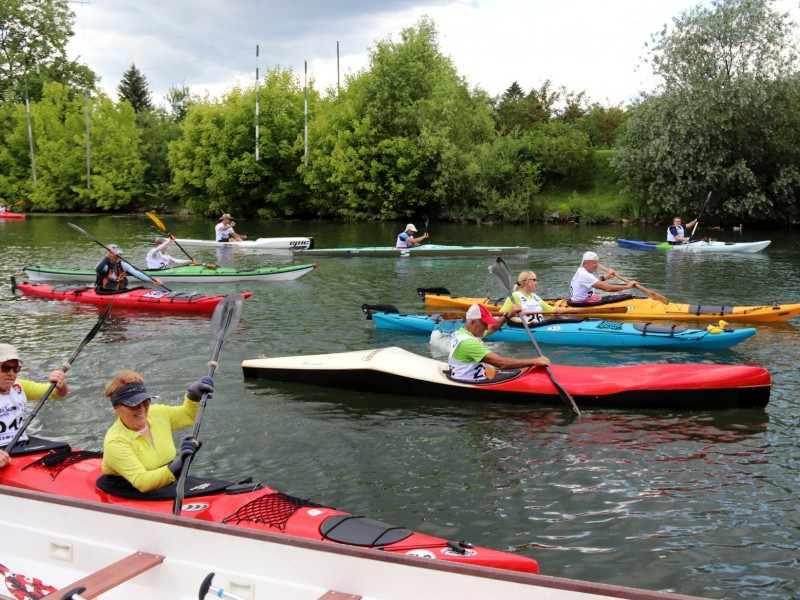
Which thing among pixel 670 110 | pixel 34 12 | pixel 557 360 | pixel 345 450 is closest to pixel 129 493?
pixel 345 450

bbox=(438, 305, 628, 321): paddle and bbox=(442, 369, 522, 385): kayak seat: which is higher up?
bbox=(438, 305, 628, 321): paddle

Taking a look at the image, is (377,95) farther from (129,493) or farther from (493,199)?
(129,493)

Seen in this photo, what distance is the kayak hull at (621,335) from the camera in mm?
11078

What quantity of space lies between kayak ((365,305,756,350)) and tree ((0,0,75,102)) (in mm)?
55865

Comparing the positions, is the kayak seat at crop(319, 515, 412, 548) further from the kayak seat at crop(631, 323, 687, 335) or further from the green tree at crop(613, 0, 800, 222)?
the green tree at crop(613, 0, 800, 222)

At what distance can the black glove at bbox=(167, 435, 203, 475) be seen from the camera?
493 centimetres

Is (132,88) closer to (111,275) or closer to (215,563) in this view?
(111,275)

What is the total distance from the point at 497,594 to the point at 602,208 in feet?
117

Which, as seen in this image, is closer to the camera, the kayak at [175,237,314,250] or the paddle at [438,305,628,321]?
the paddle at [438,305,628,321]

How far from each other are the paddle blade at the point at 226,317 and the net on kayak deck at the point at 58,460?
1.65 metres

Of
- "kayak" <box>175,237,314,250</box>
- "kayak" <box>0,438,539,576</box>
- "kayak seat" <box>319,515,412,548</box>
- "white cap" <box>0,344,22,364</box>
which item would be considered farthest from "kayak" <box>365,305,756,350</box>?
"kayak" <box>175,237,314,250</box>

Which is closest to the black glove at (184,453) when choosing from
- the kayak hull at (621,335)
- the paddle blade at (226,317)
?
the paddle blade at (226,317)

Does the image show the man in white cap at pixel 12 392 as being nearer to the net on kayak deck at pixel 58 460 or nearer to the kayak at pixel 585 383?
the net on kayak deck at pixel 58 460

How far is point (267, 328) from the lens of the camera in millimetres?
13359
